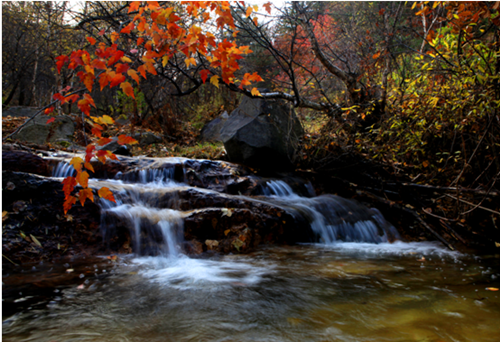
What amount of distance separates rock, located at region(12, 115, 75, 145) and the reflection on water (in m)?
6.50

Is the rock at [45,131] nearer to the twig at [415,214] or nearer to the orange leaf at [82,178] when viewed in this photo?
the orange leaf at [82,178]

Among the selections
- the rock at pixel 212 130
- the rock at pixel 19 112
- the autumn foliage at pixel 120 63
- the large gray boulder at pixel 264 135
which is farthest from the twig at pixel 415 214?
the rock at pixel 19 112

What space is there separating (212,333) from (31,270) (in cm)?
223

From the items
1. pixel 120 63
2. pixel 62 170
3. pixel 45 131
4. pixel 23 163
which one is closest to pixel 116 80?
pixel 120 63

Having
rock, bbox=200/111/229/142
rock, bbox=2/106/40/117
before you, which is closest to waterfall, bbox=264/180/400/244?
rock, bbox=200/111/229/142

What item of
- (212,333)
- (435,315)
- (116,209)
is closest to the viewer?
(212,333)

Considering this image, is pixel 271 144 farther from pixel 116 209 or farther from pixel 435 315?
pixel 435 315

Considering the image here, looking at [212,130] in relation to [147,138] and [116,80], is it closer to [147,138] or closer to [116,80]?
[147,138]

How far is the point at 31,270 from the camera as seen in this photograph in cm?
296

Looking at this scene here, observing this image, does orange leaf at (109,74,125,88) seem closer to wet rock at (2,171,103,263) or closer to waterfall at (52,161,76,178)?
wet rock at (2,171,103,263)

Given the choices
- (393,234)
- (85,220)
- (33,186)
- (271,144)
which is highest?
(271,144)

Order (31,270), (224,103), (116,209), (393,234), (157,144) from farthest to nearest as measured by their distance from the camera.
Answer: (224,103) → (157,144) → (393,234) → (116,209) → (31,270)

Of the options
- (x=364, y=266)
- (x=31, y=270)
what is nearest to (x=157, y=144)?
(x=31, y=270)

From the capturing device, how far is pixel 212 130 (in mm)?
10758
